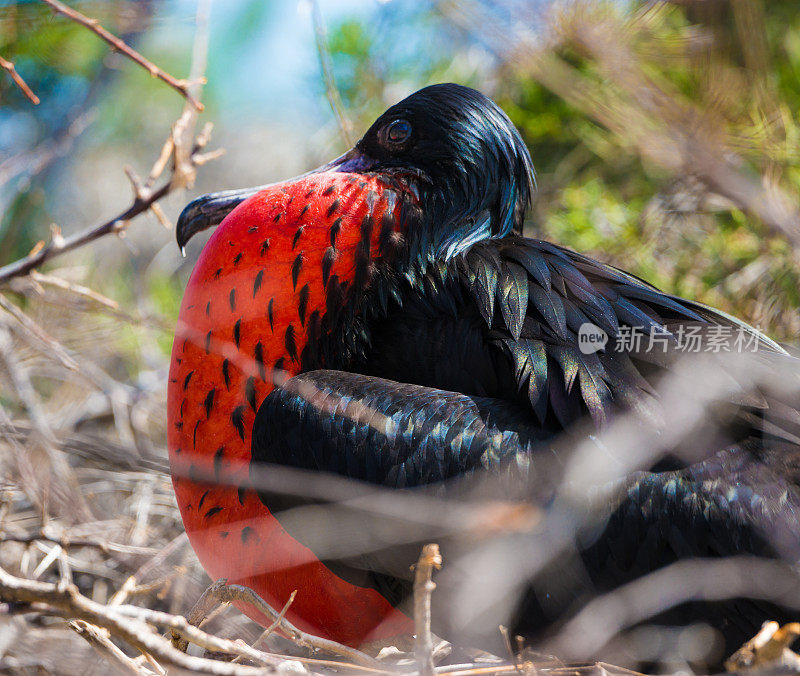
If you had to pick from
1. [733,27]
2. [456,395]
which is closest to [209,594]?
[456,395]

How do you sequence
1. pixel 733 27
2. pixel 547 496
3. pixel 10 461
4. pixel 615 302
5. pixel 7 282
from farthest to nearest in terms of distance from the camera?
pixel 733 27 < pixel 10 461 < pixel 7 282 < pixel 615 302 < pixel 547 496

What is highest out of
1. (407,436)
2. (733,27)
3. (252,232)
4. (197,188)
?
(733,27)

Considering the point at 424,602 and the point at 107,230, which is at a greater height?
the point at 107,230

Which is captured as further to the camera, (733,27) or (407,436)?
(733,27)

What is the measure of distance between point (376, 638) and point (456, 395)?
1.48ft

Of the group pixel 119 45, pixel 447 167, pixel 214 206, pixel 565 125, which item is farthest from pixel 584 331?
pixel 565 125

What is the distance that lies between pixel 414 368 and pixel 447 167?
15.5 inches

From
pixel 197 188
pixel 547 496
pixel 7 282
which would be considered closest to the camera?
pixel 547 496

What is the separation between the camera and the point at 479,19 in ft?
3.89

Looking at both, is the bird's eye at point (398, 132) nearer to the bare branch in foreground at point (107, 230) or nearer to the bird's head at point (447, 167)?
the bird's head at point (447, 167)

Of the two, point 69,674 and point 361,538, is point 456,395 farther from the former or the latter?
point 69,674

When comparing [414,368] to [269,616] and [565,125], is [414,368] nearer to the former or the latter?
[269,616]

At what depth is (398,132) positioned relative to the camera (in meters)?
1.54

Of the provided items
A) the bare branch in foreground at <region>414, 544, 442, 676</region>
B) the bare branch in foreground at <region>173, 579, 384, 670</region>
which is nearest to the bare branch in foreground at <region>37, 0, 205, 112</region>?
the bare branch in foreground at <region>173, 579, 384, 670</region>
